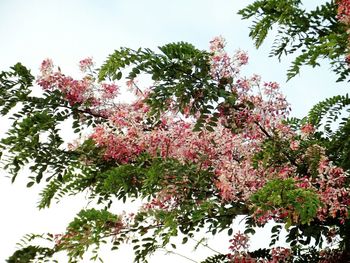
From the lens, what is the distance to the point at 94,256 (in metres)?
3.22

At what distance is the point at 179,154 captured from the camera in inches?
145

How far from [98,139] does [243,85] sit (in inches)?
44.8

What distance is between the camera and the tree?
3314 millimetres

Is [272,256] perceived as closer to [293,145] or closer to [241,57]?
[293,145]

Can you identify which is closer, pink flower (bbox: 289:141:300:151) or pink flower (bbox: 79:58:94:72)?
pink flower (bbox: 289:141:300:151)

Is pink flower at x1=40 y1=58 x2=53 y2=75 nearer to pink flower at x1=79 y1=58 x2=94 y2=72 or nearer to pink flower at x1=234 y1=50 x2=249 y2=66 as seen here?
pink flower at x1=79 y1=58 x2=94 y2=72

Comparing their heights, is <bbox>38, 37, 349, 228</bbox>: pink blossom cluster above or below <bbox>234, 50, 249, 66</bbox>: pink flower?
below

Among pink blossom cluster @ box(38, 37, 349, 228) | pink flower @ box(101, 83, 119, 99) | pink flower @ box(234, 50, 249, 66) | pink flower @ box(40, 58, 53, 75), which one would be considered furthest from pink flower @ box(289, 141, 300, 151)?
pink flower @ box(40, 58, 53, 75)

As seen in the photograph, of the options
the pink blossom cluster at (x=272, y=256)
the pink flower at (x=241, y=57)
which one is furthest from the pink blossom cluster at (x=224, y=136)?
the pink blossom cluster at (x=272, y=256)

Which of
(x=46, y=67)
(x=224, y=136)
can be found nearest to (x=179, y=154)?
(x=224, y=136)

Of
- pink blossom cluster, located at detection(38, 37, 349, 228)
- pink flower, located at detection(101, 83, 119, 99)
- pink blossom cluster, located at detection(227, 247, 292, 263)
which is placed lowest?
pink blossom cluster, located at detection(227, 247, 292, 263)

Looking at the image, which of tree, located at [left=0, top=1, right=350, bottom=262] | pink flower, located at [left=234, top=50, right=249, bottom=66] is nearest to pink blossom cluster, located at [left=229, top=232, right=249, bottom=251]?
tree, located at [left=0, top=1, right=350, bottom=262]

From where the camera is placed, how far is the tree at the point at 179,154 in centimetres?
331

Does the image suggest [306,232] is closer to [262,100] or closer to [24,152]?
[262,100]
